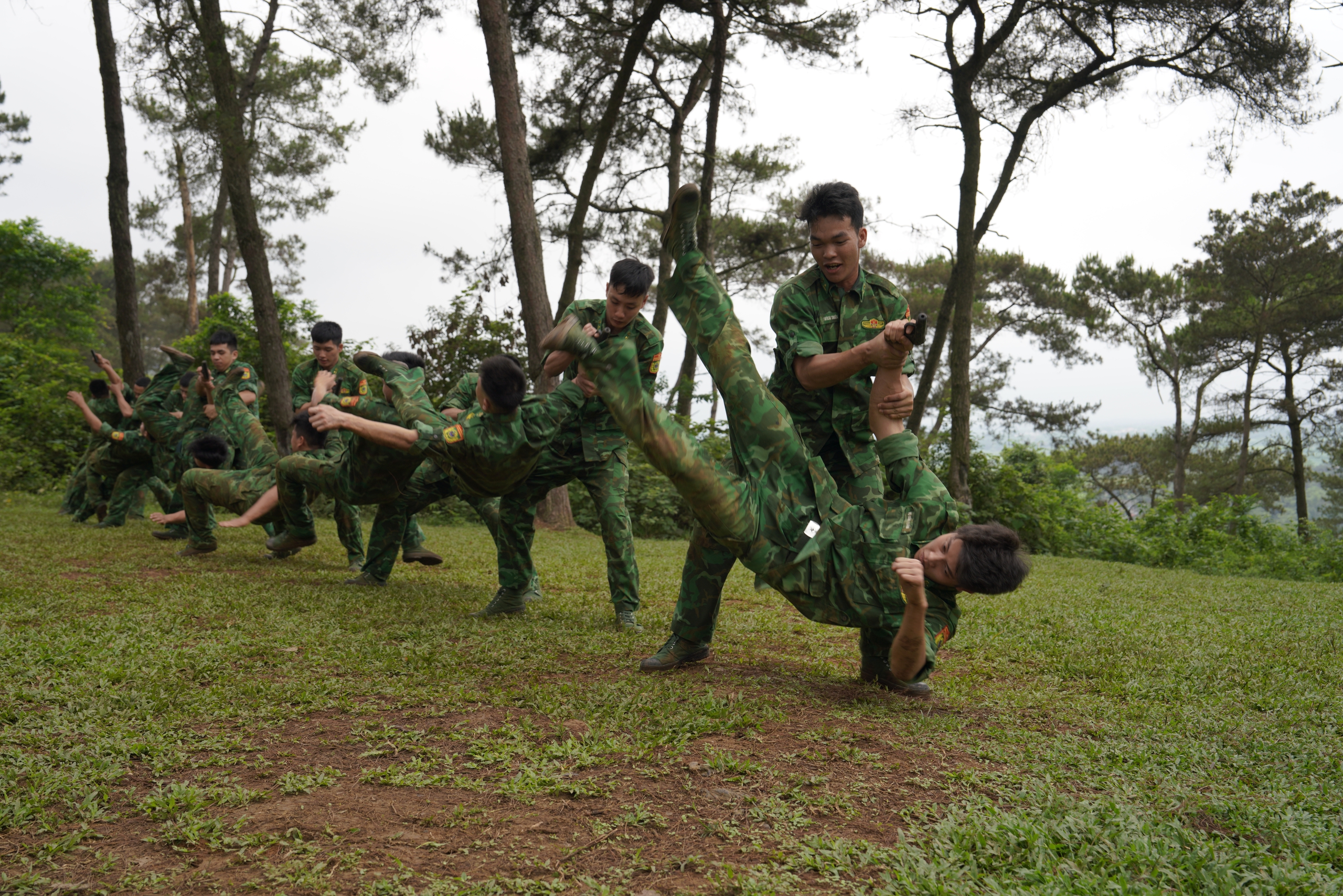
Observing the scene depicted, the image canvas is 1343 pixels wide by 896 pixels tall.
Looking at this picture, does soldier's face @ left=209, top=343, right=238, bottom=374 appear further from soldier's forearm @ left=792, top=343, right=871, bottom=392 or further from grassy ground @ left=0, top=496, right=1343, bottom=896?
soldier's forearm @ left=792, top=343, right=871, bottom=392

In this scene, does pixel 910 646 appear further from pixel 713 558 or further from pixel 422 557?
pixel 422 557

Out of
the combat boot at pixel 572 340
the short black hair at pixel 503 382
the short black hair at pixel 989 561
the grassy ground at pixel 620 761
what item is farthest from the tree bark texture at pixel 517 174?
the short black hair at pixel 989 561

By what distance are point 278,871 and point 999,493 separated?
14.5 metres

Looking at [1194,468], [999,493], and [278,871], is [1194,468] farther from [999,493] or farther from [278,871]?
[278,871]

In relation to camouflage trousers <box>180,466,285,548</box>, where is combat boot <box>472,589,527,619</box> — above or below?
below

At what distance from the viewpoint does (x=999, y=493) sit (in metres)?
15.2

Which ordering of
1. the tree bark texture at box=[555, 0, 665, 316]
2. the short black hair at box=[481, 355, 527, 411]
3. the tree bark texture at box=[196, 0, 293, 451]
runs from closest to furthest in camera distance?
the short black hair at box=[481, 355, 527, 411] → the tree bark texture at box=[196, 0, 293, 451] → the tree bark texture at box=[555, 0, 665, 316]

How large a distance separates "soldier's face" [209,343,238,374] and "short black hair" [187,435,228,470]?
759 millimetres

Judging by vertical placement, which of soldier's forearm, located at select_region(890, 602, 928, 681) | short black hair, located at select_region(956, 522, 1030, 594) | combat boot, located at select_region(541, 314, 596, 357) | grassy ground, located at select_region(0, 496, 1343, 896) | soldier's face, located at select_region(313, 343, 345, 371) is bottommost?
grassy ground, located at select_region(0, 496, 1343, 896)

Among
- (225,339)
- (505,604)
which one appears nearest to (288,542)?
(225,339)

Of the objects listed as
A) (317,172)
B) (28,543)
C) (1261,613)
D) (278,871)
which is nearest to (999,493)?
(1261,613)

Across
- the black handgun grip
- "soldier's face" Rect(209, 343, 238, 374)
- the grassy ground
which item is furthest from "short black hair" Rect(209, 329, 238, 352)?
the black handgun grip

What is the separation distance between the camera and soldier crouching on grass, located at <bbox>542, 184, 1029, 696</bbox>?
332cm

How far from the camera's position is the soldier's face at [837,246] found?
12.9 feet
